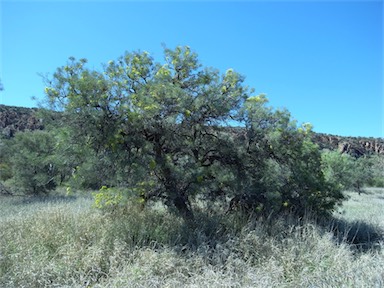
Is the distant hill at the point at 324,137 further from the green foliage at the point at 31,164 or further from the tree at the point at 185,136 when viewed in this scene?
the tree at the point at 185,136

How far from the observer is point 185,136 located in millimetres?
7238

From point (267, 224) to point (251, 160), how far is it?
Result: 1.73 m

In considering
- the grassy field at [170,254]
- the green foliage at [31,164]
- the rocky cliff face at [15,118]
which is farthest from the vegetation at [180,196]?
the rocky cliff face at [15,118]

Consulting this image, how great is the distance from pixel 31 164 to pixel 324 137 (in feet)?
164

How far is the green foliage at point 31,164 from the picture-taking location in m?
17.4

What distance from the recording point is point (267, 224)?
6.51 meters

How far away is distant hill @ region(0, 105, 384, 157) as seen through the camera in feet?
109

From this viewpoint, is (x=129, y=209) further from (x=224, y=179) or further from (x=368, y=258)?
(x=368, y=258)


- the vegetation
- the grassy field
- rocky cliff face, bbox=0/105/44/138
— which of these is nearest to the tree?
the vegetation

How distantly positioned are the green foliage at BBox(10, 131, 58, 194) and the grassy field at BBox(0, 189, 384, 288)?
462 inches

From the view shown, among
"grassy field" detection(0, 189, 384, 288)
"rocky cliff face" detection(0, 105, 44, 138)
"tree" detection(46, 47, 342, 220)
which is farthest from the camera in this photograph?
"rocky cliff face" detection(0, 105, 44, 138)

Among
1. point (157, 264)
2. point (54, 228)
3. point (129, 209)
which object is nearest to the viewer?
point (157, 264)

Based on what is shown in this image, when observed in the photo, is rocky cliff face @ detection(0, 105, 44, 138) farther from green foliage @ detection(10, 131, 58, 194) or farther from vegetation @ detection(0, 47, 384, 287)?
vegetation @ detection(0, 47, 384, 287)

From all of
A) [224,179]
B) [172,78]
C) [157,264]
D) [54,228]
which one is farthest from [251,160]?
[54,228]
